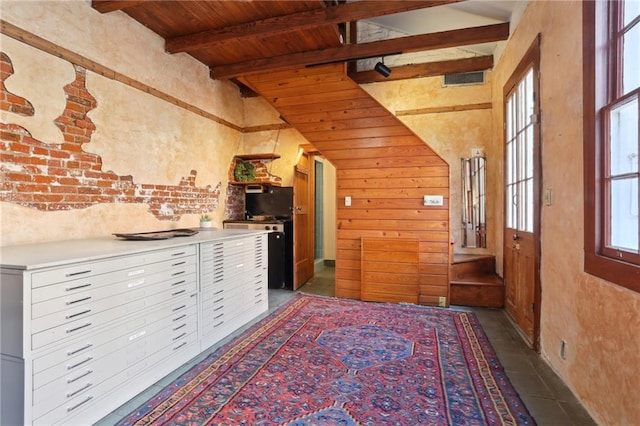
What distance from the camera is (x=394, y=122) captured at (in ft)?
12.6

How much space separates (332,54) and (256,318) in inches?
127

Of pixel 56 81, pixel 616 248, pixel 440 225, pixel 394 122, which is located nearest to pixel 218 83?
pixel 56 81

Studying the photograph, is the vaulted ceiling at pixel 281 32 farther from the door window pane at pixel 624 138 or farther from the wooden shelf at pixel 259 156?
the door window pane at pixel 624 138

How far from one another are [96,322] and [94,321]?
0.05ft

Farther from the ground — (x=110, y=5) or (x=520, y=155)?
(x=110, y=5)

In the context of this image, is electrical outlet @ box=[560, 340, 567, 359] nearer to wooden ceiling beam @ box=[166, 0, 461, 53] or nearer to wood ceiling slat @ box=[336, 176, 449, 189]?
wood ceiling slat @ box=[336, 176, 449, 189]

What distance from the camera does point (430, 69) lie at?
4434mm

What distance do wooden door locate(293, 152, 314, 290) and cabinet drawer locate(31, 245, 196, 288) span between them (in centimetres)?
238

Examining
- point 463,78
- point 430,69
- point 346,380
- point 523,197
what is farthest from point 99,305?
point 463,78

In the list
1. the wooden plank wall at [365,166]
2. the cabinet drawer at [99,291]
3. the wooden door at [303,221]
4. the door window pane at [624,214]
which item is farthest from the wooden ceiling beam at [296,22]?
the cabinet drawer at [99,291]

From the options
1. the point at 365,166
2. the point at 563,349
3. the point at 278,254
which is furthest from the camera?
the point at 278,254

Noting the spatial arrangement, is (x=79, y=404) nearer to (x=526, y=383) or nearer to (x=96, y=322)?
(x=96, y=322)

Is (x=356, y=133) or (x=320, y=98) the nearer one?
(x=320, y=98)

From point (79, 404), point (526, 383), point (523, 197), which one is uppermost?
point (523, 197)
